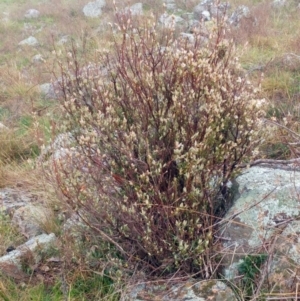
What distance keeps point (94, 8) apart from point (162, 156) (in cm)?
Answer: 1059

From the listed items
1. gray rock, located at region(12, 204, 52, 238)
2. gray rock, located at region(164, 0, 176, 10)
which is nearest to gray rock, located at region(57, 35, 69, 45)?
gray rock, located at region(164, 0, 176, 10)

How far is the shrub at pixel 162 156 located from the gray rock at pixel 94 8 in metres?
9.65

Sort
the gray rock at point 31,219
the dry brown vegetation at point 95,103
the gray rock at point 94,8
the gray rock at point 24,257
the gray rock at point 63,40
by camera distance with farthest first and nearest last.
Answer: the gray rock at point 94,8 → the gray rock at point 63,40 → the gray rock at point 31,219 → the gray rock at point 24,257 → the dry brown vegetation at point 95,103

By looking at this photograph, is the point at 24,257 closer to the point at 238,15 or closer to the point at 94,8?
the point at 238,15

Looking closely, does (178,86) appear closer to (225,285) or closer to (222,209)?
(222,209)

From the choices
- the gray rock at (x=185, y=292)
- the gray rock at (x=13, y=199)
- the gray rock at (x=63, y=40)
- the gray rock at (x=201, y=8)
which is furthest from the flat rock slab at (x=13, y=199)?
the gray rock at (x=201, y=8)

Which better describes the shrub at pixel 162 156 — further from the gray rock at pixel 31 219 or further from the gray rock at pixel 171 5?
the gray rock at pixel 171 5

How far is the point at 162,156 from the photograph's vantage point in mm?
2787

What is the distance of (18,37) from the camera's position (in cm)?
1080

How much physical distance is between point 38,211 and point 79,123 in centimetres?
107

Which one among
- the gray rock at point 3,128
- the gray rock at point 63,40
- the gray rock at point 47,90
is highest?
the gray rock at point 3,128

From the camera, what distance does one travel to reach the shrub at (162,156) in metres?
2.70

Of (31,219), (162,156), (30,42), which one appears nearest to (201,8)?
(30,42)

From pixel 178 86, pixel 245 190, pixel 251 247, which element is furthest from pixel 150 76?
pixel 251 247
